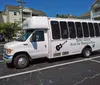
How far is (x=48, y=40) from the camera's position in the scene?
716 cm

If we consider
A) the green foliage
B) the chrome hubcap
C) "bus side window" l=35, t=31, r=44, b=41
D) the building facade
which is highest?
the building facade

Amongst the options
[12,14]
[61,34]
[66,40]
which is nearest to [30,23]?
[61,34]

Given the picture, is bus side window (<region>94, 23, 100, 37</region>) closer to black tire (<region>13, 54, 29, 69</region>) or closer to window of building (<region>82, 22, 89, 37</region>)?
window of building (<region>82, 22, 89, 37</region>)

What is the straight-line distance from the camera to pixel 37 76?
5500mm

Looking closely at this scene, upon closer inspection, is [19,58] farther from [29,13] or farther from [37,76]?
[29,13]

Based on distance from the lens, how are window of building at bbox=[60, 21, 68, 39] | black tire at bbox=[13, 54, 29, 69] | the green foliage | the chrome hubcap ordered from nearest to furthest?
black tire at bbox=[13, 54, 29, 69], the chrome hubcap, window of building at bbox=[60, 21, 68, 39], the green foliage

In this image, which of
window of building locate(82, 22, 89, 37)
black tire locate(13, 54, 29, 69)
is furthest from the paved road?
Result: window of building locate(82, 22, 89, 37)

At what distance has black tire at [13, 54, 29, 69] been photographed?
6484mm

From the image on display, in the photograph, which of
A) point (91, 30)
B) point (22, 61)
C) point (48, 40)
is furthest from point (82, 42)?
point (22, 61)

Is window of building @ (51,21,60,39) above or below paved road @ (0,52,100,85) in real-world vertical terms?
above

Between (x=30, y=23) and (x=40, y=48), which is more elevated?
(x=30, y=23)

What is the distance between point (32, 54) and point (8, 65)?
5.53 ft

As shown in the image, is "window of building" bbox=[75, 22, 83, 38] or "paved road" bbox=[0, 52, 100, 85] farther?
"window of building" bbox=[75, 22, 83, 38]

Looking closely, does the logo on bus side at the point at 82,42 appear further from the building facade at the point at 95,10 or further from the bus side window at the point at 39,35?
the building facade at the point at 95,10
